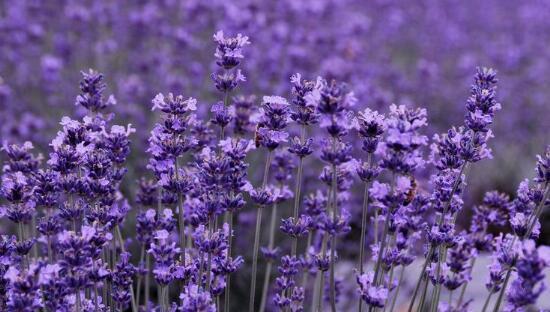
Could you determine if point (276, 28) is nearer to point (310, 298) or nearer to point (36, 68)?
point (36, 68)

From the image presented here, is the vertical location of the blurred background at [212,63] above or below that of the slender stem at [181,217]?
above

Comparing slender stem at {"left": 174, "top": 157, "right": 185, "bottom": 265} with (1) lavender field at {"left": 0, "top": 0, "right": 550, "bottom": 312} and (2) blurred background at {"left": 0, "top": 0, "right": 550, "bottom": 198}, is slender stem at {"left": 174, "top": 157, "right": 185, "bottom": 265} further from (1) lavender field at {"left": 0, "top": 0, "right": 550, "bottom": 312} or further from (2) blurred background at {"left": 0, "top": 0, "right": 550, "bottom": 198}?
(2) blurred background at {"left": 0, "top": 0, "right": 550, "bottom": 198}

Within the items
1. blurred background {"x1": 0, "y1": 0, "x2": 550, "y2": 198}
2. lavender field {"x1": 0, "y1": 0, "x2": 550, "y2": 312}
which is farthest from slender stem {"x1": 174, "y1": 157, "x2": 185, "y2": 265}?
blurred background {"x1": 0, "y1": 0, "x2": 550, "y2": 198}

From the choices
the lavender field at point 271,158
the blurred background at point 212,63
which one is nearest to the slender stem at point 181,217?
the lavender field at point 271,158

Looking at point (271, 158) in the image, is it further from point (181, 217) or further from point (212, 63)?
point (212, 63)

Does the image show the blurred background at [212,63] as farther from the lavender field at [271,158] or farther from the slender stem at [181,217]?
the slender stem at [181,217]

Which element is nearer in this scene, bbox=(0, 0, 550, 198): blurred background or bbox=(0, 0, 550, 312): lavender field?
bbox=(0, 0, 550, 312): lavender field

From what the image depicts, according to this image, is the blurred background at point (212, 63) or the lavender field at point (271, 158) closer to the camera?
the lavender field at point (271, 158)

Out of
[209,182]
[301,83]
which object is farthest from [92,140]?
[301,83]
